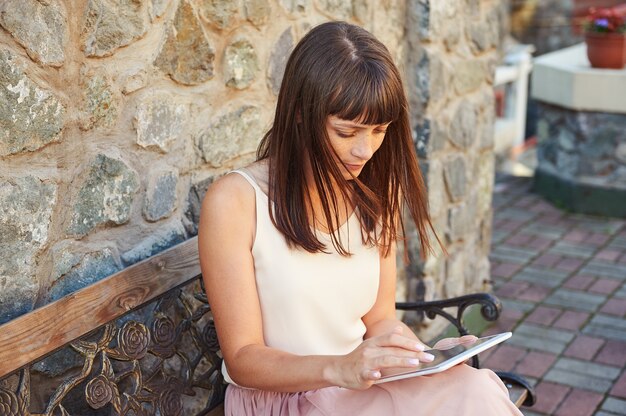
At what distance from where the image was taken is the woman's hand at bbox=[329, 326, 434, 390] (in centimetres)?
174

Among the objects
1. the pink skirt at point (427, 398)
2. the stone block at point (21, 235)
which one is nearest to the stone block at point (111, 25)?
the stone block at point (21, 235)

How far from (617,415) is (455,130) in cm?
129

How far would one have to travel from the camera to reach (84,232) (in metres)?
1.99

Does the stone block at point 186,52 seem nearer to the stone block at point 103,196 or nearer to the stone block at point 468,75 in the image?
the stone block at point 103,196

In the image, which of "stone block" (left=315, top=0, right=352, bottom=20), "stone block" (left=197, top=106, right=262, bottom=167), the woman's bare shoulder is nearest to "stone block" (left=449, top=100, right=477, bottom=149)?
"stone block" (left=315, top=0, right=352, bottom=20)

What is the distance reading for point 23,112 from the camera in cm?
178

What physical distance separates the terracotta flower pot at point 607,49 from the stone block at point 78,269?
4.71 meters

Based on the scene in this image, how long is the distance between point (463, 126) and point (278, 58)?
1.25 m

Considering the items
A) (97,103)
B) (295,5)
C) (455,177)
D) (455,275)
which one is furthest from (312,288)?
(455,275)

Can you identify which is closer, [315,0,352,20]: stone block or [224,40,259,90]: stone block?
[224,40,259,90]: stone block

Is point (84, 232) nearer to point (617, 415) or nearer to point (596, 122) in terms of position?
point (617, 415)

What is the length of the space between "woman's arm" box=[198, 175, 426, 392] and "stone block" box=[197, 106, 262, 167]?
367 mm

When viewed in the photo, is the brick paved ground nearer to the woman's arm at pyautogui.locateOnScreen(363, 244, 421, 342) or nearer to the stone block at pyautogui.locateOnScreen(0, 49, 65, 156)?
the woman's arm at pyautogui.locateOnScreen(363, 244, 421, 342)

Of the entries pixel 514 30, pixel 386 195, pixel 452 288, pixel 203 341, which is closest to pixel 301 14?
pixel 386 195
